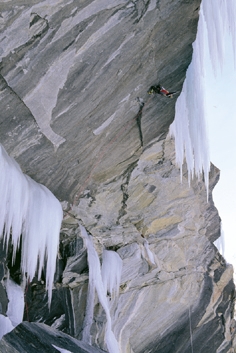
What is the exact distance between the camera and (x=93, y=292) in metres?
5.48

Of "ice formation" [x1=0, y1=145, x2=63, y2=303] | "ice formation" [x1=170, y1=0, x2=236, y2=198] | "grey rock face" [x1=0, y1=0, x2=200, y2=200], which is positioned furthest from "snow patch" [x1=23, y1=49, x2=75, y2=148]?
"ice formation" [x1=170, y1=0, x2=236, y2=198]

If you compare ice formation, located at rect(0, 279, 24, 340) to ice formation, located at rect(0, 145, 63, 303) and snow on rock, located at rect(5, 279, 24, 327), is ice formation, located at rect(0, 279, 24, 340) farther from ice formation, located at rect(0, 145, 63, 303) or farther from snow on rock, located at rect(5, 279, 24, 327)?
ice formation, located at rect(0, 145, 63, 303)

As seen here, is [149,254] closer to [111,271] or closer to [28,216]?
[111,271]

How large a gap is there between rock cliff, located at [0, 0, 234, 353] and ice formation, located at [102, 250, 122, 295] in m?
0.10

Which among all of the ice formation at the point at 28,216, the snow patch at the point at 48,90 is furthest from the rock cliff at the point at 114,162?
the ice formation at the point at 28,216

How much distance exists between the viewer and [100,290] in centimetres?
553

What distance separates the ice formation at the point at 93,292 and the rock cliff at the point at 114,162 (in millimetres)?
73

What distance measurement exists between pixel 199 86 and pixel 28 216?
8.08 ft

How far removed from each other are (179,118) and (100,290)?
2402mm

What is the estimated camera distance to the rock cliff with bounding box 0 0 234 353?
415 centimetres

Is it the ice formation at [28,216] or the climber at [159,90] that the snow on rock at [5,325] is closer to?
the ice formation at [28,216]

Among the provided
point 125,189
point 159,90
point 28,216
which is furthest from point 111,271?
point 159,90

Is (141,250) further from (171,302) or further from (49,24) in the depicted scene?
(49,24)

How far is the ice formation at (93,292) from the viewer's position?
17.7 feet
